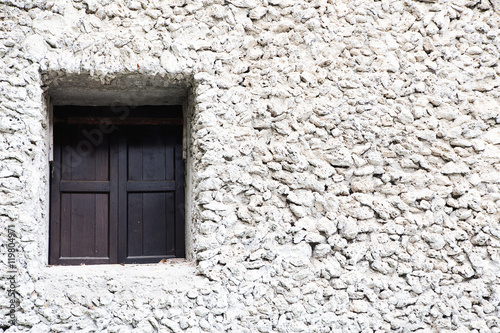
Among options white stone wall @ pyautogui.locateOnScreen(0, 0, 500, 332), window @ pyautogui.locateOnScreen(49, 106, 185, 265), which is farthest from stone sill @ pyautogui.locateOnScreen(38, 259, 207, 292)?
window @ pyautogui.locateOnScreen(49, 106, 185, 265)

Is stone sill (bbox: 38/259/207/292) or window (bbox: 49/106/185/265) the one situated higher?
window (bbox: 49/106/185/265)

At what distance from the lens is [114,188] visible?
330 centimetres

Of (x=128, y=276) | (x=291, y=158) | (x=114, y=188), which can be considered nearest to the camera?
(x=128, y=276)

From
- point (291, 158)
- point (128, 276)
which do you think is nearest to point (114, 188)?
point (128, 276)

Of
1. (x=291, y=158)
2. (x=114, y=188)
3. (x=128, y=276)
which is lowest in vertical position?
(x=128, y=276)

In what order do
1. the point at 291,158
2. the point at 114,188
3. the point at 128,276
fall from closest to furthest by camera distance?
the point at 128,276 < the point at 291,158 < the point at 114,188

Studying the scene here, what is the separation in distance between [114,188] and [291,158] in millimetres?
1314

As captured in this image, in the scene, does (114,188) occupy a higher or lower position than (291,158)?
lower

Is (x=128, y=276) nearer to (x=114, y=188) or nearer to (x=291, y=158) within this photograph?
(x=114, y=188)

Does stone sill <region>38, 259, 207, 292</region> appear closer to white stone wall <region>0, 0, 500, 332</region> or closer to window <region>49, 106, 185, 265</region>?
white stone wall <region>0, 0, 500, 332</region>

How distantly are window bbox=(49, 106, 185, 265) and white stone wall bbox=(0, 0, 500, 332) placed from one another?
27 cm

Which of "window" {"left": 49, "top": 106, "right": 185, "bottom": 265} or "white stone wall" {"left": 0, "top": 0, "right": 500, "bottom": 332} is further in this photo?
"window" {"left": 49, "top": 106, "right": 185, "bottom": 265}

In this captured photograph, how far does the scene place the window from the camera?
10.7ft

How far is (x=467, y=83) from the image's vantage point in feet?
10.4
